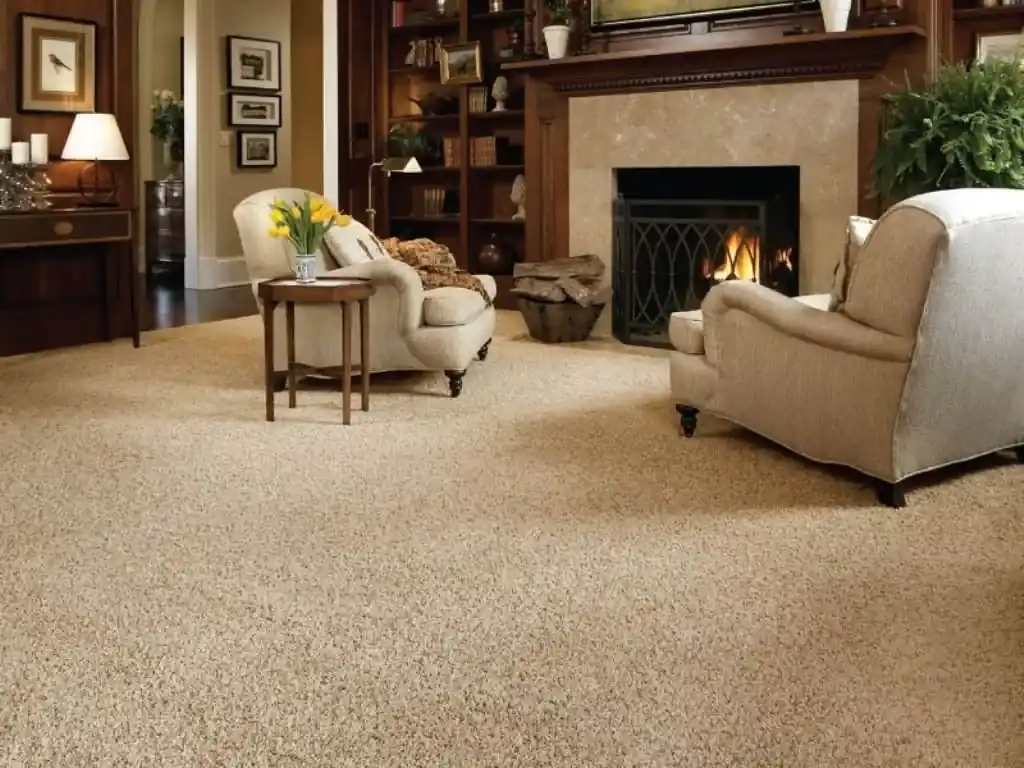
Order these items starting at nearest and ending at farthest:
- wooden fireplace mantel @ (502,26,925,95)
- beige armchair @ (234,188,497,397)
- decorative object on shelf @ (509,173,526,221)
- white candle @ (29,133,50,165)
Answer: beige armchair @ (234,188,497,397) < wooden fireplace mantel @ (502,26,925,95) < white candle @ (29,133,50,165) < decorative object on shelf @ (509,173,526,221)

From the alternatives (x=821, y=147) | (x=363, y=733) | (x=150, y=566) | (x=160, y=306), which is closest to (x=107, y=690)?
(x=363, y=733)

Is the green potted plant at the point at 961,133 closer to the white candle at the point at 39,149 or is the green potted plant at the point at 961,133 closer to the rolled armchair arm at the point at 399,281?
the rolled armchair arm at the point at 399,281

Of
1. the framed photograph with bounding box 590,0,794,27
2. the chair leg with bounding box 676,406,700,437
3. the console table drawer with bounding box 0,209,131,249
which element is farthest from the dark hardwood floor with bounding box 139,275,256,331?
the chair leg with bounding box 676,406,700,437

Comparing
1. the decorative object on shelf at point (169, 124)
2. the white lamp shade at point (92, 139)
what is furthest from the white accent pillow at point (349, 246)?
the decorative object on shelf at point (169, 124)

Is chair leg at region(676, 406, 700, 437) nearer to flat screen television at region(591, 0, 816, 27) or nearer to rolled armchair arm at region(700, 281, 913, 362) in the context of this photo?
rolled armchair arm at region(700, 281, 913, 362)

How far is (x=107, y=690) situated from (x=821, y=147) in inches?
196

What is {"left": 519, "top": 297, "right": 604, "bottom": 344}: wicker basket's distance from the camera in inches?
258

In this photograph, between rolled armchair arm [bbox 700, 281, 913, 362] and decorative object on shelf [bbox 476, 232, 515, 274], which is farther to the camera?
decorative object on shelf [bbox 476, 232, 515, 274]

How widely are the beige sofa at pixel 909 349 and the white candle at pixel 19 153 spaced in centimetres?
387

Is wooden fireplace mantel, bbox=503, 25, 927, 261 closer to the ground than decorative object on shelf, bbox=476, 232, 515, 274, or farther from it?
farther from it

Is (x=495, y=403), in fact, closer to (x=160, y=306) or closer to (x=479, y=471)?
(x=479, y=471)

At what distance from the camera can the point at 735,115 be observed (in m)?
6.41

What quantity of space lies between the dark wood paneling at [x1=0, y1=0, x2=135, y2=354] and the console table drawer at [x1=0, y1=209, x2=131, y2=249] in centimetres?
9

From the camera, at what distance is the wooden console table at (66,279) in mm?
5930
